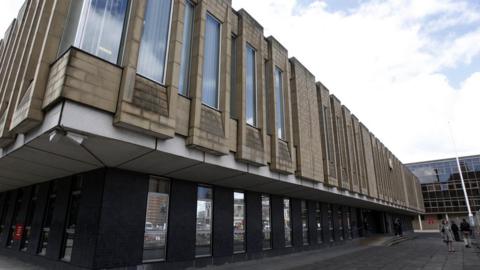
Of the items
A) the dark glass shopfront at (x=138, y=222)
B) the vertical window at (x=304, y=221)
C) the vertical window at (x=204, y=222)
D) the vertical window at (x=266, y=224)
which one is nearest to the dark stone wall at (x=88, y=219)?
the dark glass shopfront at (x=138, y=222)

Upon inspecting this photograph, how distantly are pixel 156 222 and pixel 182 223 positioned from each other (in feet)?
3.48

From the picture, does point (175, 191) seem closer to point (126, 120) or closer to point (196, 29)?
point (126, 120)

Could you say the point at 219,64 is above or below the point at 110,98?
above

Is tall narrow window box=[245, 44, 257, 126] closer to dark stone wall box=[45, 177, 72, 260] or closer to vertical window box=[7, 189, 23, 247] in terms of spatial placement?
dark stone wall box=[45, 177, 72, 260]

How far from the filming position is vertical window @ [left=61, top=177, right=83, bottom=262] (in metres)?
9.30

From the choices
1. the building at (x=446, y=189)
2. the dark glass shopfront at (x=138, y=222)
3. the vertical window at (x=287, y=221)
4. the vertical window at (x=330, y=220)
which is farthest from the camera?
the building at (x=446, y=189)

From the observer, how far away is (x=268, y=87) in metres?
13.8

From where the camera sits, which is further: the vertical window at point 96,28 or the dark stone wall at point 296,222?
the dark stone wall at point 296,222

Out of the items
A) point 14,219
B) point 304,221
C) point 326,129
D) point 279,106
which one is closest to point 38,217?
point 14,219

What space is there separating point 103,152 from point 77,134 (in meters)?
1.38

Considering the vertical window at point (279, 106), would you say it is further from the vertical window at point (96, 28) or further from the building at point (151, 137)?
the vertical window at point (96, 28)

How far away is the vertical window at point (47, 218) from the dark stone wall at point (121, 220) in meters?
4.23

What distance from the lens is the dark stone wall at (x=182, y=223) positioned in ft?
32.9

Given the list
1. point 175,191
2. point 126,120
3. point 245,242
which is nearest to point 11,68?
point 126,120
